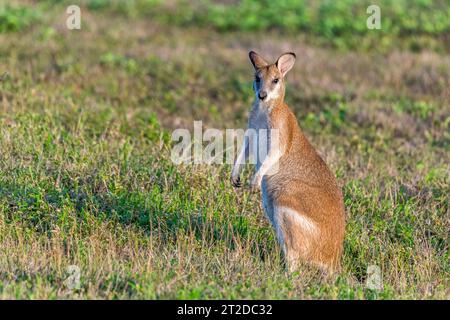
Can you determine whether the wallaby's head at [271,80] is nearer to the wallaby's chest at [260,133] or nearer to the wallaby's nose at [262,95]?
the wallaby's nose at [262,95]

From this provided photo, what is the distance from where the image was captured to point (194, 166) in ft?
29.7

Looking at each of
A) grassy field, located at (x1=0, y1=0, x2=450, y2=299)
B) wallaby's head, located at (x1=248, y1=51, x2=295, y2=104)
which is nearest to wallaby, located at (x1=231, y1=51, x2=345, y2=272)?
wallaby's head, located at (x1=248, y1=51, x2=295, y2=104)

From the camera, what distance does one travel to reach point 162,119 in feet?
42.5

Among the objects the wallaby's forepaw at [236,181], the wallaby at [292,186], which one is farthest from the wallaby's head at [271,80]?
the wallaby's forepaw at [236,181]

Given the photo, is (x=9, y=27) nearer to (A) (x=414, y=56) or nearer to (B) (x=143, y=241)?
(A) (x=414, y=56)

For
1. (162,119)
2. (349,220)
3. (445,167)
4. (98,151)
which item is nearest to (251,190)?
(349,220)

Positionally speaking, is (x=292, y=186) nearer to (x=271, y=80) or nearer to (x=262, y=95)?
(x=262, y=95)

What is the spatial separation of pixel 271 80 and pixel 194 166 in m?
1.65

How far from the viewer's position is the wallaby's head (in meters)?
7.79

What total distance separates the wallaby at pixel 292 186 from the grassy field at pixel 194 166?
30cm

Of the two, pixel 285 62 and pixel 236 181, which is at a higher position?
pixel 285 62

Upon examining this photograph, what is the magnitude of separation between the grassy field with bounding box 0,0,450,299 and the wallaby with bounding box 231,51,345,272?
0.30 metres

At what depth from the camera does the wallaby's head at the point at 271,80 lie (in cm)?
779

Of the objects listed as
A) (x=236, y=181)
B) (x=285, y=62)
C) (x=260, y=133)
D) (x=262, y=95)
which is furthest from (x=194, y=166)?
(x=285, y=62)
